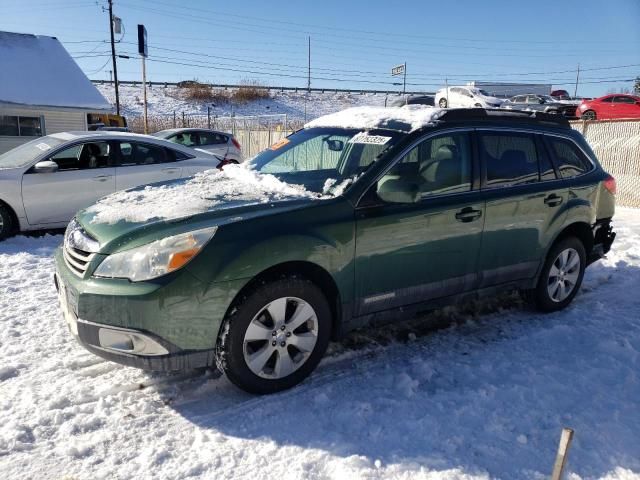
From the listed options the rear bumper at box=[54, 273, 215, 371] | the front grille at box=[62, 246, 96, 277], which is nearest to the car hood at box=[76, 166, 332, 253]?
the front grille at box=[62, 246, 96, 277]

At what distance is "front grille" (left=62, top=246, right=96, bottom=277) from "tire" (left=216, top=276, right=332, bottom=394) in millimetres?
Answer: 933

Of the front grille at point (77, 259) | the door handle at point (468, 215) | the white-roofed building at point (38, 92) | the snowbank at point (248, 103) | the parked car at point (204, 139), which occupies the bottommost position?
the front grille at point (77, 259)

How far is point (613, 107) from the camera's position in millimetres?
22234

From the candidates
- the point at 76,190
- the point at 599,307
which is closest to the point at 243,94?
the point at 76,190

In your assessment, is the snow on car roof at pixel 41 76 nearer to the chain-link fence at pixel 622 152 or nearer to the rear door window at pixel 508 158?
the chain-link fence at pixel 622 152

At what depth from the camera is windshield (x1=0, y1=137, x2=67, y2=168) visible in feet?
23.4

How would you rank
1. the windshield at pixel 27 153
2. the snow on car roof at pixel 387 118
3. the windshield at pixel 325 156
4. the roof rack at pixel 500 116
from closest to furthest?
the windshield at pixel 325 156 → the snow on car roof at pixel 387 118 → the roof rack at pixel 500 116 → the windshield at pixel 27 153

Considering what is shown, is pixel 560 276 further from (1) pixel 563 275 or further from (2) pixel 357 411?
(2) pixel 357 411

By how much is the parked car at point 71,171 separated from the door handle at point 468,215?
5.28 m

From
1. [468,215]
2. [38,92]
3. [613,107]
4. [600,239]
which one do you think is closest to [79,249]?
[468,215]

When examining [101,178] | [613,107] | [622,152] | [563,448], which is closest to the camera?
[563,448]

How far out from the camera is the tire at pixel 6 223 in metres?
6.92

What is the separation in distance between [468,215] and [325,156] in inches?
48.1

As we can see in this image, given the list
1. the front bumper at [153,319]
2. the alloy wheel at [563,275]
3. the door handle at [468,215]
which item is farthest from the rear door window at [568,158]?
the front bumper at [153,319]
